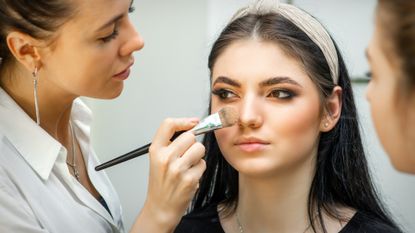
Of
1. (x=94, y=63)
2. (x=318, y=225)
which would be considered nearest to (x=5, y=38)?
(x=94, y=63)

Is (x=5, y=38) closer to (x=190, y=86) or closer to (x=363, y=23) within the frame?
(x=190, y=86)

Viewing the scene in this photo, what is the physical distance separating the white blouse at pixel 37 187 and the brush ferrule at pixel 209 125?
258 millimetres

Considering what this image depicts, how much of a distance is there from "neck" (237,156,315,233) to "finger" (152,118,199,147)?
0.18 metres

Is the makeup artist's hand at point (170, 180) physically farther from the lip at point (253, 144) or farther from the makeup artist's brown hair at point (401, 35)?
the makeup artist's brown hair at point (401, 35)

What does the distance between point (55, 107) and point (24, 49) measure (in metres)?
0.15

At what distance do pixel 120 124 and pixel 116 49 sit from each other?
101 centimetres

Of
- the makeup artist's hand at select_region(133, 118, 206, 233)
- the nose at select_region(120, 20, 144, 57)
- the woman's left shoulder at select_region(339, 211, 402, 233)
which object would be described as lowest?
the woman's left shoulder at select_region(339, 211, 402, 233)

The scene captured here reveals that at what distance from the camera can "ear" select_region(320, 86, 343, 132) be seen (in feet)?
3.50

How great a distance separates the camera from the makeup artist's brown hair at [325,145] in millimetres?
1038

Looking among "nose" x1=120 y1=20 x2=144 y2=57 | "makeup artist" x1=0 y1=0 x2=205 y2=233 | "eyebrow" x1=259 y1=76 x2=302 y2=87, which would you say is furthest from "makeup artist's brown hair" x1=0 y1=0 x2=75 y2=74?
"eyebrow" x1=259 y1=76 x2=302 y2=87

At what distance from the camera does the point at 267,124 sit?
3.25 ft

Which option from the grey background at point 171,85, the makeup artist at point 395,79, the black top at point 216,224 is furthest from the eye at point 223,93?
the grey background at point 171,85

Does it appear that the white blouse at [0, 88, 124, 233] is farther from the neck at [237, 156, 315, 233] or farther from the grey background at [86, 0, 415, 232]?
the grey background at [86, 0, 415, 232]

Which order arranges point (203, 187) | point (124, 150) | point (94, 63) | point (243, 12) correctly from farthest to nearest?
point (124, 150), point (203, 187), point (243, 12), point (94, 63)
